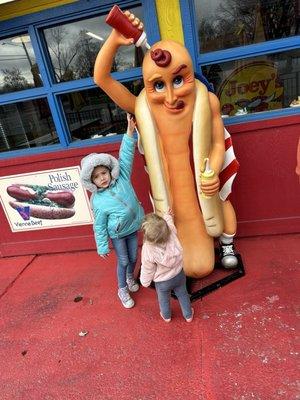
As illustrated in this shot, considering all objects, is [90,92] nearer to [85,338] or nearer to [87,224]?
[87,224]

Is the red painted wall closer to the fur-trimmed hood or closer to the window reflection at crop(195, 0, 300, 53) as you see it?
the window reflection at crop(195, 0, 300, 53)

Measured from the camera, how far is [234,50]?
9.77ft

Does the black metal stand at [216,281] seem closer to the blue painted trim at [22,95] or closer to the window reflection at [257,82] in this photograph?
the window reflection at [257,82]

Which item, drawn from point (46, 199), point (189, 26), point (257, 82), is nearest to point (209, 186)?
point (257, 82)

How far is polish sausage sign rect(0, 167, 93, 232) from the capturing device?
3.71 metres

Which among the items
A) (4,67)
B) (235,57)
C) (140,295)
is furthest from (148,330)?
(4,67)

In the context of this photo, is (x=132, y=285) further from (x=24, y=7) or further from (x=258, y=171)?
(x=24, y=7)

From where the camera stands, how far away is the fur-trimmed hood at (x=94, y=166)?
2477 mm

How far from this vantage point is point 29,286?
3.55 m

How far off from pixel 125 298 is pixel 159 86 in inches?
66.8

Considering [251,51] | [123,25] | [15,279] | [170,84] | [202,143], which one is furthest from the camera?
[15,279]

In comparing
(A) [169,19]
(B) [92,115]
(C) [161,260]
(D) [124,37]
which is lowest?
(C) [161,260]

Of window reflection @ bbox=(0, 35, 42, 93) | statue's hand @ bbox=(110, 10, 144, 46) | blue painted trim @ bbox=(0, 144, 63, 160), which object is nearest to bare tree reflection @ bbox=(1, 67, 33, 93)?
window reflection @ bbox=(0, 35, 42, 93)

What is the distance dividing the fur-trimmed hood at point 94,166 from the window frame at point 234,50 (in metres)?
1.22
